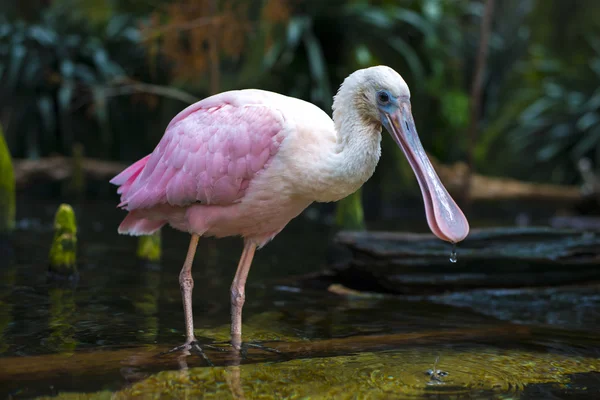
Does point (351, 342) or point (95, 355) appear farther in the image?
point (351, 342)

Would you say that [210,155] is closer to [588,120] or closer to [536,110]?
[588,120]

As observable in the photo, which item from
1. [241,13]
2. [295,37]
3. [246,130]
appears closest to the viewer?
[246,130]

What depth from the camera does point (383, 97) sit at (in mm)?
4781

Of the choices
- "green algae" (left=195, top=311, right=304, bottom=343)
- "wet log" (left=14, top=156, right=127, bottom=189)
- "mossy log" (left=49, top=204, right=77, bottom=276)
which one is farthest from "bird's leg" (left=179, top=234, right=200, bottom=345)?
"wet log" (left=14, top=156, right=127, bottom=189)

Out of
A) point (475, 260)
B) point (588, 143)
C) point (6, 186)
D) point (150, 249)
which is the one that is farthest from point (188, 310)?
point (588, 143)

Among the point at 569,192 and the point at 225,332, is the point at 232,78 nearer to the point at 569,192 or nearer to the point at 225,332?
the point at 569,192

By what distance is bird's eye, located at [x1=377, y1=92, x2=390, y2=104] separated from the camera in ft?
15.6

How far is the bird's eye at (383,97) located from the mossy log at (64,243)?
3.46 metres

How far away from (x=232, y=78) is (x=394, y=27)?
3.83 m

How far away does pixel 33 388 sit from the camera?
13.5 ft

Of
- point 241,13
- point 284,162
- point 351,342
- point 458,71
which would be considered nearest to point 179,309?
point 351,342

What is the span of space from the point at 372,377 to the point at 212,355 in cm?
104

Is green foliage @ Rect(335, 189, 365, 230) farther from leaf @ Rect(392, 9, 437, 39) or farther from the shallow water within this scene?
leaf @ Rect(392, 9, 437, 39)

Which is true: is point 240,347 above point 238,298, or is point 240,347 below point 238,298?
below
